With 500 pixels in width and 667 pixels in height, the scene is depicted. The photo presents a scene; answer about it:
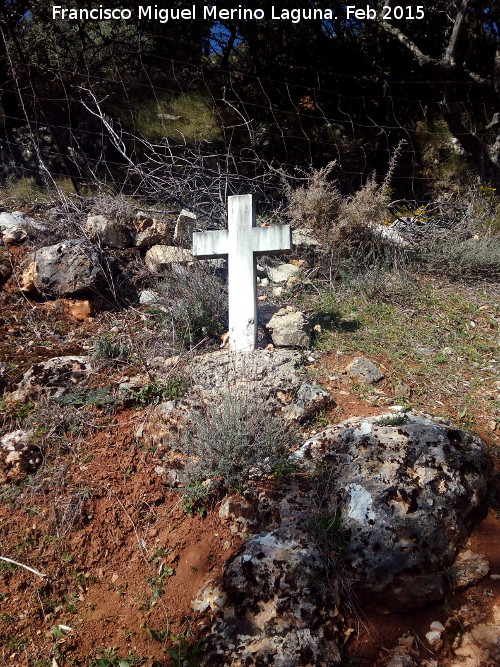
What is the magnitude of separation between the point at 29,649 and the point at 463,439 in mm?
2363

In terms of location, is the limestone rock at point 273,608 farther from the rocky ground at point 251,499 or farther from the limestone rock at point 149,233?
the limestone rock at point 149,233

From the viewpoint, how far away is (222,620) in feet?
7.32

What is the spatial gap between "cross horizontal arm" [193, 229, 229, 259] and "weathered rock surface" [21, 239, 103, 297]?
1.00m

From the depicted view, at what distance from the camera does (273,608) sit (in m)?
2.20

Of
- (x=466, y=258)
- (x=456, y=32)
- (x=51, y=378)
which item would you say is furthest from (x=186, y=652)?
(x=456, y=32)

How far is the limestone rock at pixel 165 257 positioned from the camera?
5.04 m

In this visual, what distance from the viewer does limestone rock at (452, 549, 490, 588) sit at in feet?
7.55

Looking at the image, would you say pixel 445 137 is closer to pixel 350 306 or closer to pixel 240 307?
pixel 350 306

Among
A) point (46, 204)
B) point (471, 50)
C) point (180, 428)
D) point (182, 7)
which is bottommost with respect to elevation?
point (180, 428)

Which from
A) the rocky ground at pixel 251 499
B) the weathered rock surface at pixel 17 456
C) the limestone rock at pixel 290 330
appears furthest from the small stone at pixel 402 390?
the weathered rock surface at pixel 17 456

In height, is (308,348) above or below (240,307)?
below

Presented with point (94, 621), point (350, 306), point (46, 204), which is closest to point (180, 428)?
point (94, 621)

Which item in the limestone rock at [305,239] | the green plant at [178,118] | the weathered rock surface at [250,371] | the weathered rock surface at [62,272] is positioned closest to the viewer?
the weathered rock surface at [250,371]

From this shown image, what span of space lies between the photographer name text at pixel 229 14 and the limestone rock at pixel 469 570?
7.51 m
